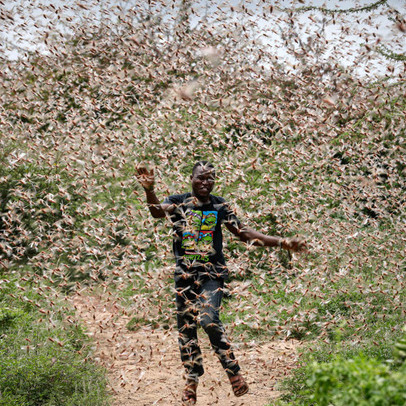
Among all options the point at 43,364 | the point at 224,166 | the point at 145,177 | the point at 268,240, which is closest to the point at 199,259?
the point at 268,240

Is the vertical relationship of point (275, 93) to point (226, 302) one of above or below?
above

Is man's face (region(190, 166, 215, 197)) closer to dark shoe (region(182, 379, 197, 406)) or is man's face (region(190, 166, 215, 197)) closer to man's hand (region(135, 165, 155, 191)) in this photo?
man's hand (region(135, 165, 155, 191))

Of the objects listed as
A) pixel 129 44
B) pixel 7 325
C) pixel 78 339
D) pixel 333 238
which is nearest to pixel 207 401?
pixel 78 339

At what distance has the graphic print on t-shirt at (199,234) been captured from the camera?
12.4 ft

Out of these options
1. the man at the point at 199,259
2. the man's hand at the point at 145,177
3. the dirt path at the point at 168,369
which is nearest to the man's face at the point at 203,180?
the man at the point at 199,259

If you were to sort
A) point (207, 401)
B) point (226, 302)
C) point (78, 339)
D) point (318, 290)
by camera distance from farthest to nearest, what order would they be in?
point (226, 302) < point (318, 290) < point (78, 339) < point (207, 401)

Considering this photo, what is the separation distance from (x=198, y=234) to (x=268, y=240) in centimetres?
66

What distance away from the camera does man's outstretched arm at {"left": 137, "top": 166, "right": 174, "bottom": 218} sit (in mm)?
3695

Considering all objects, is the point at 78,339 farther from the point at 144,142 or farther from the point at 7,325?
the point at 144,142

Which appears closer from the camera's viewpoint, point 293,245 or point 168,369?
point 293,245

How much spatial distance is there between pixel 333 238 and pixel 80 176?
430 centimetres

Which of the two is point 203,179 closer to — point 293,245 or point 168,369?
point 293,245

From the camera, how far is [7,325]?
180 inches

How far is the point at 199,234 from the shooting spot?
3.84 meters
